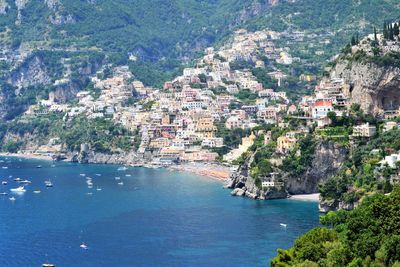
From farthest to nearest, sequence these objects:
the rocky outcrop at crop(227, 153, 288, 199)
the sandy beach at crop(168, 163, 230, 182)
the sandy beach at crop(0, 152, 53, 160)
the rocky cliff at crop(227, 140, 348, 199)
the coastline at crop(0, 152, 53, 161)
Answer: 1. the sandy beach at crop(0, 152, 53, 160)
2. the coastline at crop(0, 152, 53, 161)
3. the sandy beach at crop(168, 163, 230, 182)
4. the rocky outcrop at crop(227, 153, 288, 199)
5. the rocky cliff at crop(227, 140, 348, 199)

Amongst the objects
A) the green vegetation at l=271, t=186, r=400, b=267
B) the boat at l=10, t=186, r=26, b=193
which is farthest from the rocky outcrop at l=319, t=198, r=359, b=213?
the boat at l=10, t=186, r=26, b=193

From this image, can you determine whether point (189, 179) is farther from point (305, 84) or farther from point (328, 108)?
point (305, 84)

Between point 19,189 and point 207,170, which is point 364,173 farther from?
→ point 19,189

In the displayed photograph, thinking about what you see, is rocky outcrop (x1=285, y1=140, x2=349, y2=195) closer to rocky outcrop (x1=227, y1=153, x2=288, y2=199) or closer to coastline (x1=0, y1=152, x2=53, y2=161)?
rocky outcrop (x1=227, y1=153, x2=288, y2=199)

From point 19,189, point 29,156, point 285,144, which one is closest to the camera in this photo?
point 285,144

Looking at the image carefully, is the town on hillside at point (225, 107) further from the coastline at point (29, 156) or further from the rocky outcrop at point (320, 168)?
the coastline at point (29, 156)

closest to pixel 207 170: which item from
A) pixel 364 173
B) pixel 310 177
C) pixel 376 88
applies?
pixel 310 177

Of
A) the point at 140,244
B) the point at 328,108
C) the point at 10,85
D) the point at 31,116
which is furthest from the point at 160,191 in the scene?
the point at 10,85
